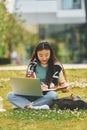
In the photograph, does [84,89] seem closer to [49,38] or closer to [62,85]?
[62,85]

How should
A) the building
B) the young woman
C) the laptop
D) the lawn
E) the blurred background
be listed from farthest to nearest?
1. the building
2. the blurred background
3. the young woman
4. the laptop
5. the lawn

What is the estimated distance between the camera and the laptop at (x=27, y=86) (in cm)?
985

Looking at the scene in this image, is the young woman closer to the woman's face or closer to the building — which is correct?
the woman's face

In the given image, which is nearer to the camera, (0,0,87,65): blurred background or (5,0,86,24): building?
(0,0,87,65): blurred background

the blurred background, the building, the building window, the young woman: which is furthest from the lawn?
the building window

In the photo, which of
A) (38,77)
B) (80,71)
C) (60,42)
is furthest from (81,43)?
(38,77)

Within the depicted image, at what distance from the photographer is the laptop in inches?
388

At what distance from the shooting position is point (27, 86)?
10.0 meters

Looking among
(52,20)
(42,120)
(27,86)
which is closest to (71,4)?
(52,20)

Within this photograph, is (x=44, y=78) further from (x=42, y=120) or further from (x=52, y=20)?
(x=52, y=20)

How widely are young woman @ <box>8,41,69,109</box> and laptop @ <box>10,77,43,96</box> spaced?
4.9 inches

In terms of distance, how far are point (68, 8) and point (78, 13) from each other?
1.20 metres

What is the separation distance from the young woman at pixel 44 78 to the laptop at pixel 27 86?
0.13 metres

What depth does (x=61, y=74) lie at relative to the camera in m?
10.3
